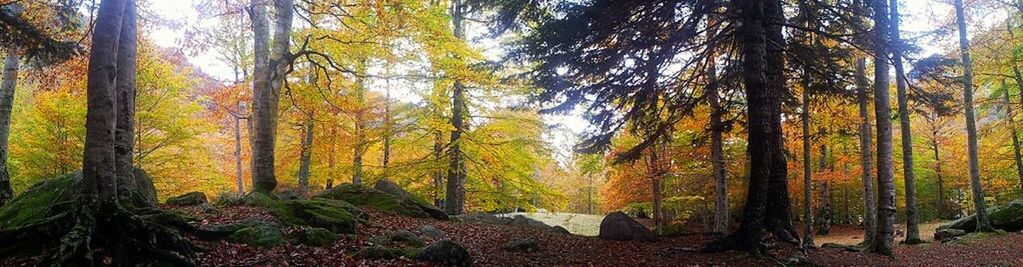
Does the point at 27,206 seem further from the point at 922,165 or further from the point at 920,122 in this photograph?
the point at 922,165

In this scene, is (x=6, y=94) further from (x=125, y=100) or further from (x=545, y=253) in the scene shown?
(x=545, y=253)

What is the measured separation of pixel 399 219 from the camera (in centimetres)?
1203

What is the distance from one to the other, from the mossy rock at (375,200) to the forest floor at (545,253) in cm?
70

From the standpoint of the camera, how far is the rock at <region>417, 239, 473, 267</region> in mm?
7180

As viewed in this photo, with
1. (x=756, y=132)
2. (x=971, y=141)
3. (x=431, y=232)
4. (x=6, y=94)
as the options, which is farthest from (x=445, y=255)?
(x=971, y=141)

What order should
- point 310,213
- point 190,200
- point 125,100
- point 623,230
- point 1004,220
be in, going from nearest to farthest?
1. point 125,100
2. point 310,213
3. point 190,200
4. point 623,230
5. point 1004,220

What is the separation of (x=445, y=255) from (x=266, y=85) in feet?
21.6

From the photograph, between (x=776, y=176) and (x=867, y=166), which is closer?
(x=776, y=176)

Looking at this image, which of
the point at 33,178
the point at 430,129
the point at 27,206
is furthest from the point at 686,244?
the point at 33,178

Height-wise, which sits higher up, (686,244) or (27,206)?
(27,206)

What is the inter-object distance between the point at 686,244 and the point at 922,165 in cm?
2985

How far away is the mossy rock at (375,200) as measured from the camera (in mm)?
13432

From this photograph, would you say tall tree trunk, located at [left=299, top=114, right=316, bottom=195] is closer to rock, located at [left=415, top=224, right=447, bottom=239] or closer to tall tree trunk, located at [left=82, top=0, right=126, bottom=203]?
rock, located at [left=415, top=224, right=447, bottom=239]

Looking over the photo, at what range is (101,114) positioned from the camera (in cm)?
517
